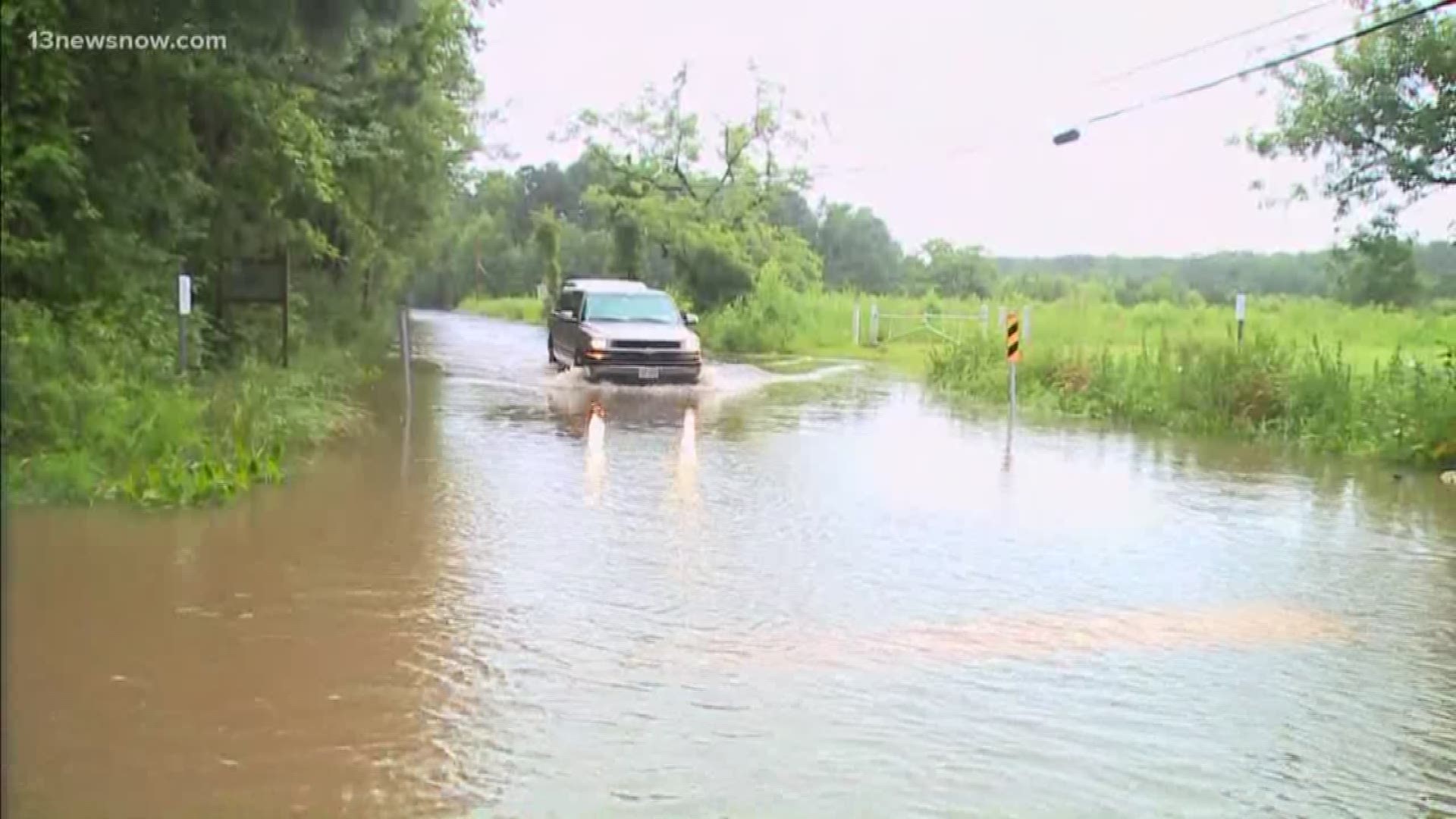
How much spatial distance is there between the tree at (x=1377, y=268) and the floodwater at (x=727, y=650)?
17.4 feet

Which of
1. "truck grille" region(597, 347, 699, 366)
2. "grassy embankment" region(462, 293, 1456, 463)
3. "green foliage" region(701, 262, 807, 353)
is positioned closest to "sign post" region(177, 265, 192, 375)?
"truck grille" region(597, 347, 699, 366)

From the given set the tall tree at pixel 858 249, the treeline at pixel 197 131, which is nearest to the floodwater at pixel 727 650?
the treeline at pixel 197 131

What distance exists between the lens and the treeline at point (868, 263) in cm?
2438

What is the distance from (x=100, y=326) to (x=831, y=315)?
2782cm

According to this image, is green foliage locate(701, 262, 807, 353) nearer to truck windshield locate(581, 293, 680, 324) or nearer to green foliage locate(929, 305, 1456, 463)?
truck windshield locate(581, 293, 680, 324)

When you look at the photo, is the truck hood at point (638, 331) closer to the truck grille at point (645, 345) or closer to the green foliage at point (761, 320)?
the truck grille at point (645, 345)

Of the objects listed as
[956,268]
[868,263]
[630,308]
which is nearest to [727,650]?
[630,308]

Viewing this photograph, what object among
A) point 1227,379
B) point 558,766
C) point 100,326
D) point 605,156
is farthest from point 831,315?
point 558,766

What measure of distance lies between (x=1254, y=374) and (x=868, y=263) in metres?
64.4

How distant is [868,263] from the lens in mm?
82062

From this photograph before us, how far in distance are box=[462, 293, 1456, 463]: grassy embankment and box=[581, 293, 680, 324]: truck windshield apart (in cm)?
497

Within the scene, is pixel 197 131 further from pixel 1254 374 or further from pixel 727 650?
pixel 1254 374

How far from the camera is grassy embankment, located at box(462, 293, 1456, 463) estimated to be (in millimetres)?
15852

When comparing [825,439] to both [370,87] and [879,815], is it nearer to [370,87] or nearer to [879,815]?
[370,87]
